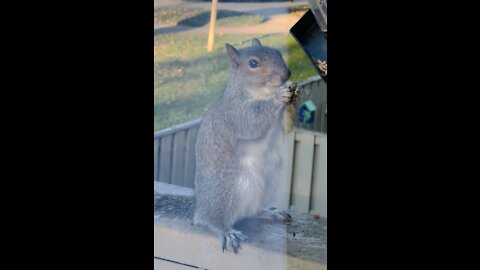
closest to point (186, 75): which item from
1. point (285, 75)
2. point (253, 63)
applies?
point (253, 63)

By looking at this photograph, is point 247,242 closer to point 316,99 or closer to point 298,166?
point 298,166

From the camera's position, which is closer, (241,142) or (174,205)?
(241,142)

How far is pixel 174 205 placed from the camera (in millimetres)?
3836

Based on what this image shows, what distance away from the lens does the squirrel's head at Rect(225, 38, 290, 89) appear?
3619mm

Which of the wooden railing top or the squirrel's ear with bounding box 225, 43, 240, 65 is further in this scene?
the wooden railing top

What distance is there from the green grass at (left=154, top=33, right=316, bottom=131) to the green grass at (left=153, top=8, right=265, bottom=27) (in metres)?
0.06

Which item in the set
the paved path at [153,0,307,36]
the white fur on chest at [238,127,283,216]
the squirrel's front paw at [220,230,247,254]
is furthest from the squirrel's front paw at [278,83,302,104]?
the squirrel's front paw at [220,230,247,254]

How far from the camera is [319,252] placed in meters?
3.61

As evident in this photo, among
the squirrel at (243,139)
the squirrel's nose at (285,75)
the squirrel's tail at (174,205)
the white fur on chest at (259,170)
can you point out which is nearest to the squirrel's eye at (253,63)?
the squirrel at (243,139)

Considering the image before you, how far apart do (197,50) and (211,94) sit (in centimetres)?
21

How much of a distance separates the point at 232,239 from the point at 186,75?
0.75 metres

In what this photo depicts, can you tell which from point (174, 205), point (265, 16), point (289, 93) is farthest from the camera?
point (174, 205)

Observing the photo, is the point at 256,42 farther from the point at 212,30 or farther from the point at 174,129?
the point at 174,129

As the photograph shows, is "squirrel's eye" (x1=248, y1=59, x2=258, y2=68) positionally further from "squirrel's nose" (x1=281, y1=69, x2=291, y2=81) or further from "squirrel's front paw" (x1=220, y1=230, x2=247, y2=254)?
"squirrel's front paw" (x1=220, y1=230, x2=247, y2=254)
